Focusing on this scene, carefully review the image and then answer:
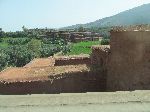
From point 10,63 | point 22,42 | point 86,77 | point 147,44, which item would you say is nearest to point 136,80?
point 147,44

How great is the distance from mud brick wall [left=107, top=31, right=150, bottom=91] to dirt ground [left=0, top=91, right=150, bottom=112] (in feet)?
30.0

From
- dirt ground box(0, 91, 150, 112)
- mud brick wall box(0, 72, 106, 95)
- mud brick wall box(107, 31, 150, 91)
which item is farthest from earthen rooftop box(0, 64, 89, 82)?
dirt ground box(0, 91, 150, 112)

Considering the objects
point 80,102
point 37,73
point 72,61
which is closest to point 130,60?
point 37,73

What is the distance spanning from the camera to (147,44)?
13734 millimetres

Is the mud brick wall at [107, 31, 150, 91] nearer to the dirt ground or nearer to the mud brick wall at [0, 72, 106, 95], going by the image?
the mud brick wall at [0, 72, 106, 95]

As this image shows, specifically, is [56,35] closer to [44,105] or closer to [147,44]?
[147,44]

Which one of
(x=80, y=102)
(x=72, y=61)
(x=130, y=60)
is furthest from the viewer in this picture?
(x=72, y=61)

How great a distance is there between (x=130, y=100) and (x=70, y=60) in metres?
18.2

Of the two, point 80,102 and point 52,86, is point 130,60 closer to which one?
point 52,86

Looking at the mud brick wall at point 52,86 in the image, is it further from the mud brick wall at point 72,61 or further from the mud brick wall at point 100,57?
the mud brick wall at point 72,61

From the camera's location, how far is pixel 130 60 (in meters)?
14.1

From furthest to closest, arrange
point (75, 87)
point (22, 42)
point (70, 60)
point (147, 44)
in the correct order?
point (22, 42), point (70, 60), point (75, 87), point (147, 44)

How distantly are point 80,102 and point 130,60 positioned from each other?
9826 millimetres

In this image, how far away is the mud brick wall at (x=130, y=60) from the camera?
45.4 ft
